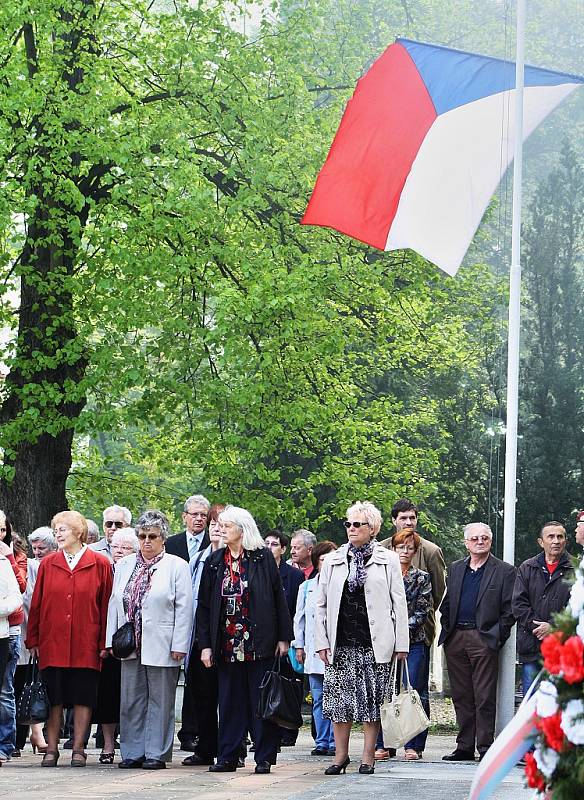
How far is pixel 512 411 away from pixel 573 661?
26.2 feet

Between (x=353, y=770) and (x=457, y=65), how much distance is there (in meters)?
7.36

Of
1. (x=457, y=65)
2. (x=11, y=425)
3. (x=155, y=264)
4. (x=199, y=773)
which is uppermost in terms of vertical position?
(x=457, y=65)

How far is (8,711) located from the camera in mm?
11445

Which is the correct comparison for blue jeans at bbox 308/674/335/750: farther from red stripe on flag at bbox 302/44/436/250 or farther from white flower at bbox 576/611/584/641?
white flower at bbox 576/611/584/641

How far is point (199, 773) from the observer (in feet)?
35.0

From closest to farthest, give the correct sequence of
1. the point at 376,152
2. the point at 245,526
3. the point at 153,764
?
the point at 245,526, the point at 153,764, the point at 376,152

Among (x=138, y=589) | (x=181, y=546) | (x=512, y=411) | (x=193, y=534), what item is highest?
(x=512, y=411)

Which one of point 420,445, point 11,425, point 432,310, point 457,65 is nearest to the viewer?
point 457,65

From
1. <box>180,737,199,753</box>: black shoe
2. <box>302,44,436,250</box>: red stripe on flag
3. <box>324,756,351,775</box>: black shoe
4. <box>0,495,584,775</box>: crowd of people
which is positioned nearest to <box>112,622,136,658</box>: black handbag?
<box>0,495,584,775</box>: crowd of people

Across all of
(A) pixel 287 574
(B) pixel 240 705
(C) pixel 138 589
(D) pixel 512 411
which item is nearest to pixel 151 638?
(C) pixel 138 589

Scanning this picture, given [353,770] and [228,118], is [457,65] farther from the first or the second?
[353,770]

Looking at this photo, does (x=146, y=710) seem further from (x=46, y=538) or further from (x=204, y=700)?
(x=46, y=538)

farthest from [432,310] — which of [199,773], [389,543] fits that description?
[199,773]

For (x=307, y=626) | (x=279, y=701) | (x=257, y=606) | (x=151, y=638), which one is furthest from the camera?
(x=307, y=626)
